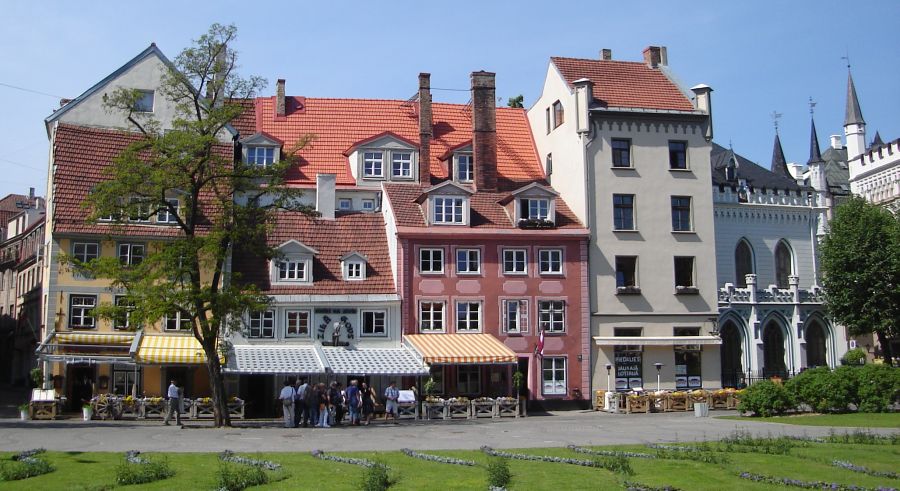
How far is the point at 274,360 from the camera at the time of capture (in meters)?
39.0

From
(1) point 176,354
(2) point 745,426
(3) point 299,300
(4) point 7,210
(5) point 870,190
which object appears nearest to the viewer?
(2) point 745,426

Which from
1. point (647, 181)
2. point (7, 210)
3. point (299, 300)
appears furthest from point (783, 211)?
point (7, 210)

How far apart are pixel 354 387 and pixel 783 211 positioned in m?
28.5

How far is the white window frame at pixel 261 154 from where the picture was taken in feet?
155

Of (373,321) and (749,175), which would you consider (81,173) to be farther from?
(749,175)

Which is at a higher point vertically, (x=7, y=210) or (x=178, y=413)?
(x=7, y=210)

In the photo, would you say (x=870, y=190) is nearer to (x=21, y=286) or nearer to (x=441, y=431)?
(x=441, y=431)

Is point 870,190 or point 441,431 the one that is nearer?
point 441,431

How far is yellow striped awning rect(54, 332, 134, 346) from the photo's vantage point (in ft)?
130

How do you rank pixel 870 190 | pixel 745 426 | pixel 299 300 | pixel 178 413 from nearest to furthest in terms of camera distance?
1. pixel 745 426
2. pixel 178 413
3. pixel 299 300
4. pixel 870 190

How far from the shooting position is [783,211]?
2077 inches

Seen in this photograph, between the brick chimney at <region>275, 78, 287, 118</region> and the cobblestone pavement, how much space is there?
2009 centimetres

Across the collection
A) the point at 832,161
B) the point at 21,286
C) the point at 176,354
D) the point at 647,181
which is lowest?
the point at 176,354

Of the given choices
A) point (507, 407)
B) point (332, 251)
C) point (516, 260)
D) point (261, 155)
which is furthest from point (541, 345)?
point (261, 155)
